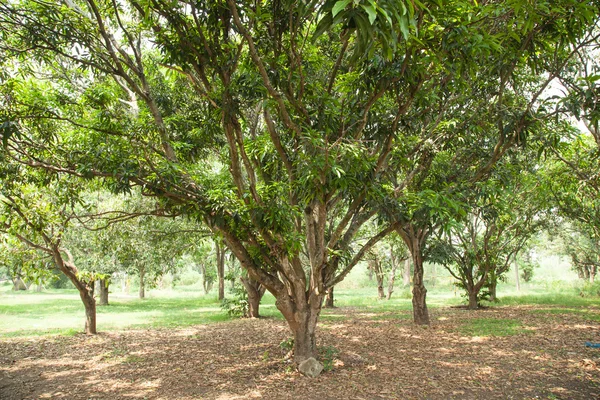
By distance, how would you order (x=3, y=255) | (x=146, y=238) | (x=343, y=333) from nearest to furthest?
(x=3, y=255) → (x=343, y=333) → (x=146, y=238)

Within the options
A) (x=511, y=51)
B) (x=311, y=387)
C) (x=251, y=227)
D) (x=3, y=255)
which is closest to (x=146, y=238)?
(x=3, y=255)

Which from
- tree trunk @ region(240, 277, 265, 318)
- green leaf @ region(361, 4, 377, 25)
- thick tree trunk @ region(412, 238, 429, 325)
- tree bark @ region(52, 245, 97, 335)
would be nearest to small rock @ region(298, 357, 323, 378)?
thick tree trunk @ region(412, 238, 429, 325)

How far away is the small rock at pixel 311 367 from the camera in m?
6.64

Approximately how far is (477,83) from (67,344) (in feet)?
35.3

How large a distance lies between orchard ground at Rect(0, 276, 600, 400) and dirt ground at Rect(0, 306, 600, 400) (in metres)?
0.02

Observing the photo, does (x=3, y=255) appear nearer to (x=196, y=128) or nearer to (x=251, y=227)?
(x=196, y=128)

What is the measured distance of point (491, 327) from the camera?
11.3 metres

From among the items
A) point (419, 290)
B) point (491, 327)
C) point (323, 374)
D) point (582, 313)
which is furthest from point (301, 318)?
point (582, 313)

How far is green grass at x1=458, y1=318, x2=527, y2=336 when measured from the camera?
33.8 feet

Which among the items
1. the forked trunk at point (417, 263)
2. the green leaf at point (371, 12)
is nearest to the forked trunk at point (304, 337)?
the forked trunk at point (417, 263)

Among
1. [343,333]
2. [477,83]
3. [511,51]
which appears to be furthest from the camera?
[343,333]

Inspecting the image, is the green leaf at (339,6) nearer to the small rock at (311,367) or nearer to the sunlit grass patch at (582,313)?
the small rock at (311,367)

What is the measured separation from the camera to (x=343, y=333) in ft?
35.9

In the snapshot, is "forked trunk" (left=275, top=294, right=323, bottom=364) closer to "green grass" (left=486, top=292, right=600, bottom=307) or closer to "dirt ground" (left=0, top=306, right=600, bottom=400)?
"dirt ground" (left=0, top=306, right=600, bottom=400)
